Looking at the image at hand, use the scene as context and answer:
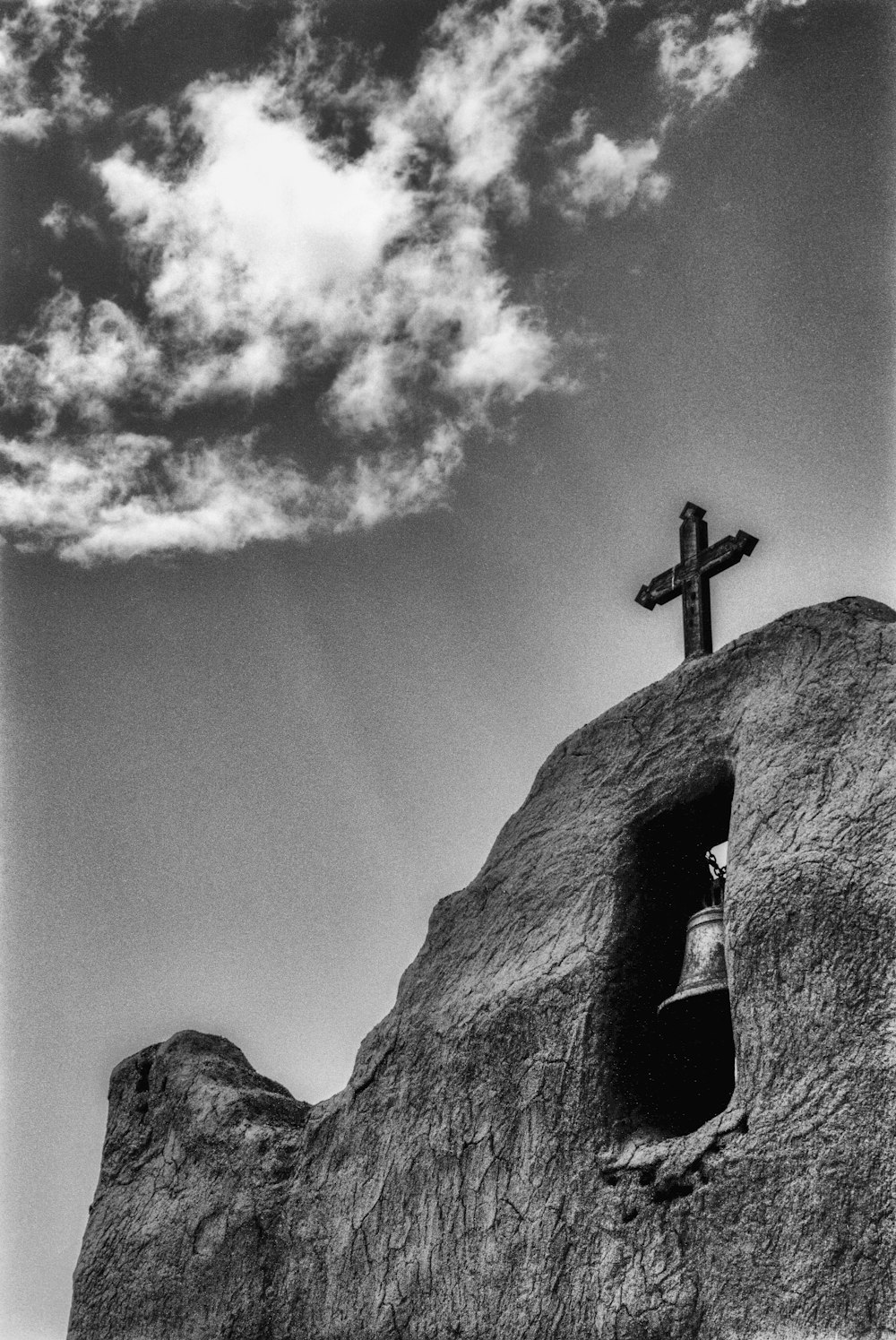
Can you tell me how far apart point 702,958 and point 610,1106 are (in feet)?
3.25

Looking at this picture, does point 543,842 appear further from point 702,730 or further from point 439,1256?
point 439,1256

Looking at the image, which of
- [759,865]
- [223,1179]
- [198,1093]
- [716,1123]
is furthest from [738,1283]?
[198,1093]

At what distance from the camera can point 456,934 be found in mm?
11000

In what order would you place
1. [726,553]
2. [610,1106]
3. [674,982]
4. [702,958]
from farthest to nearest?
[726,553] → [674,982] → [702,958] → [610,1106]

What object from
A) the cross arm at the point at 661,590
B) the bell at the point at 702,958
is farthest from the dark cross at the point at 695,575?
the bell at the point at 702,958

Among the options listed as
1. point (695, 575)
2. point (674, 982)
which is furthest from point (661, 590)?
point (674, 982)

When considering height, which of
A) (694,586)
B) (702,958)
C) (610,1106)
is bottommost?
(610,1106)

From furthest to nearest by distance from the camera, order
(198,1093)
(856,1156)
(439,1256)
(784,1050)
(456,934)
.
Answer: (198,1093) → (456,934) → (439,1256) → (784,1050) → (856,1156)

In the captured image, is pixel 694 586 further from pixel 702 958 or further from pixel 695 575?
pixel 702 958

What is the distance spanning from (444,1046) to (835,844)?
3056 millimetres

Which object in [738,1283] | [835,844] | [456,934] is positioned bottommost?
[738,1283]

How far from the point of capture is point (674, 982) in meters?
9.79

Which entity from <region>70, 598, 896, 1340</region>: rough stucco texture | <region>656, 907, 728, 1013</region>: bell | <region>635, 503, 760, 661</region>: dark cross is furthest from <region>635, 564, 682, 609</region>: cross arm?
<region>656, 907, 728, 1013</region>: bell

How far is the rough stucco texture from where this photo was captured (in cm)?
791
